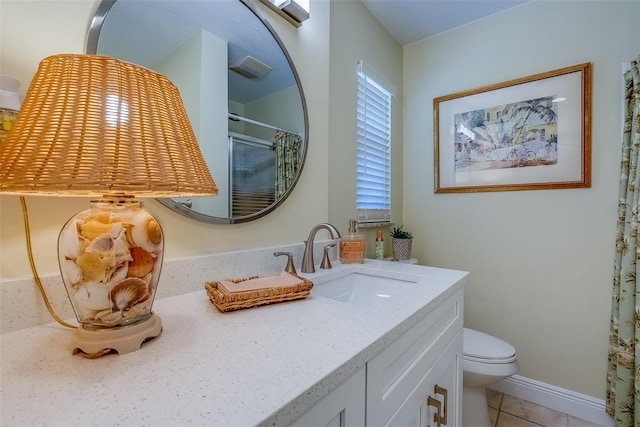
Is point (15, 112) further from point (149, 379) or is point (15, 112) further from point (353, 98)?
point (353, 98)

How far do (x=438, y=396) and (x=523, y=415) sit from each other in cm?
105

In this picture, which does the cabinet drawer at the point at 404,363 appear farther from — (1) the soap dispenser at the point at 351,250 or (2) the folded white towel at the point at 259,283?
(1) the soap dispenser at the point at 351,250

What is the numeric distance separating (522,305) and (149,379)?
192 centimetres

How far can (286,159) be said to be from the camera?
3.78 ft

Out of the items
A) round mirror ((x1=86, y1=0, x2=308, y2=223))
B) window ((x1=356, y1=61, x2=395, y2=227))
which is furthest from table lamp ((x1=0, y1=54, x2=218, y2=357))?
window ((x1=356, y1=61, x2=395, y2=227))

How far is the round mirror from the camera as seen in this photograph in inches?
30.0

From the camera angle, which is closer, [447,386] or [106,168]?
[106,168]

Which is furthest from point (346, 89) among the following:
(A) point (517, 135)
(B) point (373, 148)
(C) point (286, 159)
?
(A) point (517, 135)

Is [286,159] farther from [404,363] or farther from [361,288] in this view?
[404,363]

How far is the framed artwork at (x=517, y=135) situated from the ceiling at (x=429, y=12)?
45 cm

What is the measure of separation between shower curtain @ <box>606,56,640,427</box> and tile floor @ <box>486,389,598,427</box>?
0.20 metres

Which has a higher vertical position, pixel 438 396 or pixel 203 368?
pixel 203 368

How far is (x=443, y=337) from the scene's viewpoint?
93cm

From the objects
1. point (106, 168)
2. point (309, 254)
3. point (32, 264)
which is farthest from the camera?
point (309, 254)
